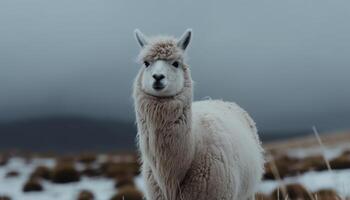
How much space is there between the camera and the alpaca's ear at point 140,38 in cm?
557

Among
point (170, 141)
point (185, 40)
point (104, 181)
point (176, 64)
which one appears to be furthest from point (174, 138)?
point (104, 181)

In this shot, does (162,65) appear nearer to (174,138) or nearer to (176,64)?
(176,64)

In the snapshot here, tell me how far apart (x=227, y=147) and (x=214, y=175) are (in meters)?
0.43

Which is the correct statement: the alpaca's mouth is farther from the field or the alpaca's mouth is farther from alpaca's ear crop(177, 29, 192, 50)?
the field

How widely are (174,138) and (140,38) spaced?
1035 mm

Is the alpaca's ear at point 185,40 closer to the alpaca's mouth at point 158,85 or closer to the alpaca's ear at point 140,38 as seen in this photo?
the alpaca's ear at point 140,38

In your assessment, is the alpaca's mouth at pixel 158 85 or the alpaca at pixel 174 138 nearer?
the alpaca's mouth at pixel 158 85

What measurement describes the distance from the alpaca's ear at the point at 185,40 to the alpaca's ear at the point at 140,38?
0.31m

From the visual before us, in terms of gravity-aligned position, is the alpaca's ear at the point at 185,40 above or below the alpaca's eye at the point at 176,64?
above

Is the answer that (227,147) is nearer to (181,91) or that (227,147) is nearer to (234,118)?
(181,91)

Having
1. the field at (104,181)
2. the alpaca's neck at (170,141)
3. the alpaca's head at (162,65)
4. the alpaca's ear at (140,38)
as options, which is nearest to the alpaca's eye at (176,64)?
the alpaca's head at (162,65)

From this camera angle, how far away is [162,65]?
5.10 m

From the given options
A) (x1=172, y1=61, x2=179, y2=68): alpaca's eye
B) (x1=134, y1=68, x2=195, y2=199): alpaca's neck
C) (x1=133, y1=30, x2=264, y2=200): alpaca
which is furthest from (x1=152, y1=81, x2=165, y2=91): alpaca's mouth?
(x1=172, y1=61, x2=179, y2=68): alpaca's eye

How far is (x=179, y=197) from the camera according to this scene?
17.1 ft
